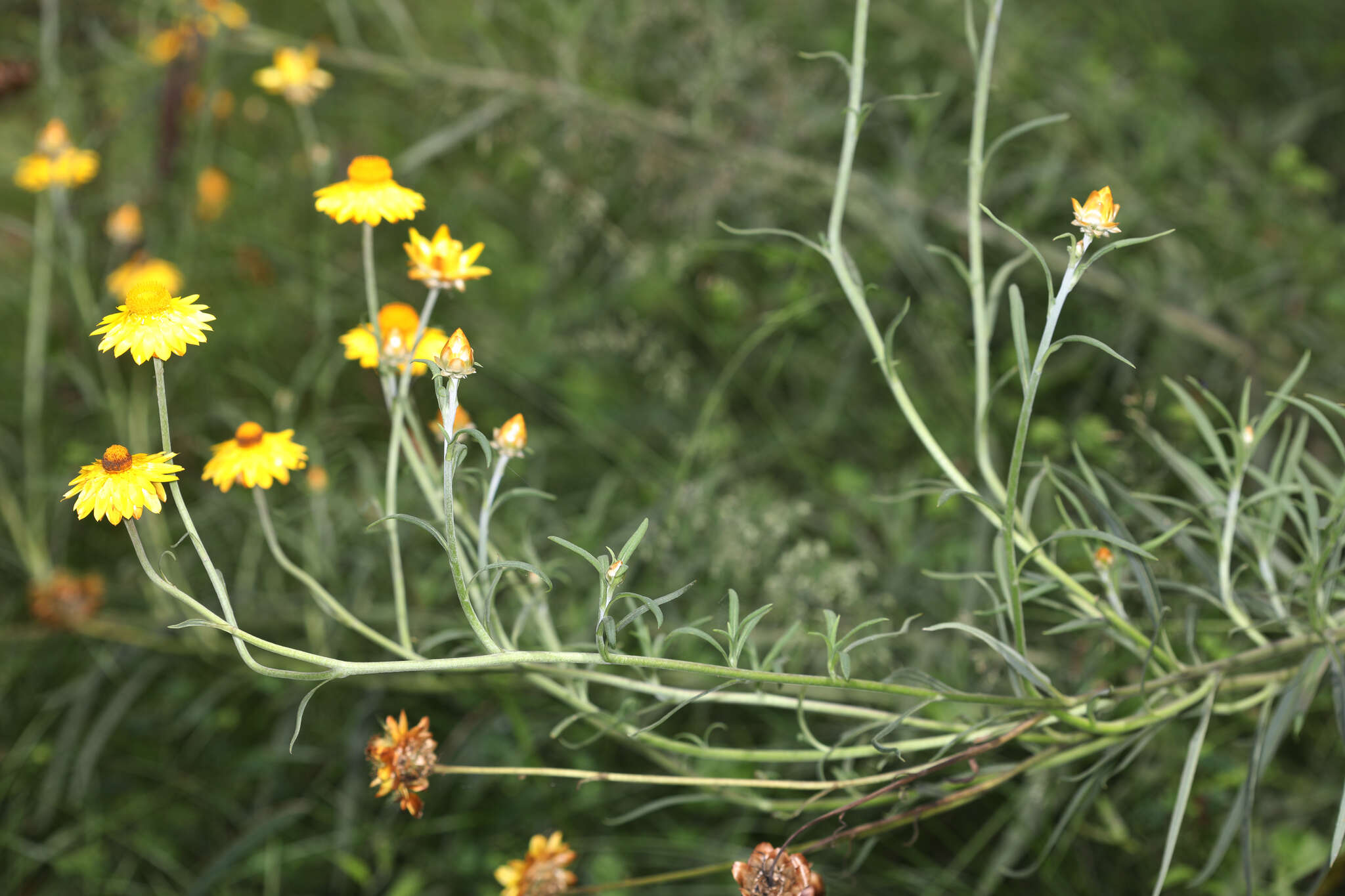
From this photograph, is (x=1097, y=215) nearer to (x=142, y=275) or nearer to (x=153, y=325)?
(x=153, y=325)

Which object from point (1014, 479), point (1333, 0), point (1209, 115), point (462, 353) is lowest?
point (1014, 479)

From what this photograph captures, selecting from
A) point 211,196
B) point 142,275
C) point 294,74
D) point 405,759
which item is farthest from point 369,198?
point 211,196

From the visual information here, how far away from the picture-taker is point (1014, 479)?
2.01 ft

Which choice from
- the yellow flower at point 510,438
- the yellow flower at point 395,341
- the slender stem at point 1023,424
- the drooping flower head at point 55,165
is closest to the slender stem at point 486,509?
the yellow flower at point 510,438

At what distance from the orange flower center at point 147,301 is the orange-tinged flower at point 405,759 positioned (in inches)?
12.8

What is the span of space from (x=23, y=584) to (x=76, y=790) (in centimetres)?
52

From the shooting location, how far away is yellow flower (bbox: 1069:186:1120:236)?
58cm

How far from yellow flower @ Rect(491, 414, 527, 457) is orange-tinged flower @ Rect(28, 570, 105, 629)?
3.39 feet

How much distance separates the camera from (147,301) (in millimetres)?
628

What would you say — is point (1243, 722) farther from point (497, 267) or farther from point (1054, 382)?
point (497, 267)

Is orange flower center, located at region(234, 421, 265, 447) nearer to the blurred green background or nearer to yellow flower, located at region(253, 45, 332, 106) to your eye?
the blurred green background

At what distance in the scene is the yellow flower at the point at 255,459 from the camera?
0.78 metres

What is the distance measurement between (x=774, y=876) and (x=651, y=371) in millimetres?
1198

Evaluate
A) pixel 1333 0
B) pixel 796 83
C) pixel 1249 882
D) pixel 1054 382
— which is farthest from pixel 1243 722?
pixel 1333 0
